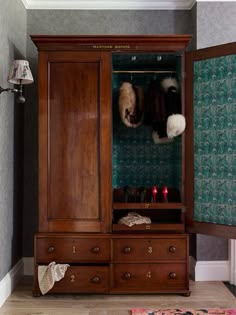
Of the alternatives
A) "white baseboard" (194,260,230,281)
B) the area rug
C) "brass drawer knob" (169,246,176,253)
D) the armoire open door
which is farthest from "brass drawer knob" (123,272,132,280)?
"white baseboard" (194,260,230,281)

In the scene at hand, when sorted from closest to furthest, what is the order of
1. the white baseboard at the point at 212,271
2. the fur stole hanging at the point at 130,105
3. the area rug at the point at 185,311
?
1. the area rug at the point at 185,311
2. the fur stole hanging at the point at 130,105
3. the white baseboard at the point at 212,271

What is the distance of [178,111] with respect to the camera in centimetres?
313

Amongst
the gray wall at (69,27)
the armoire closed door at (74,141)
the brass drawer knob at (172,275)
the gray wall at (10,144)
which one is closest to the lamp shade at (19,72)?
the gray wall at (10,144)

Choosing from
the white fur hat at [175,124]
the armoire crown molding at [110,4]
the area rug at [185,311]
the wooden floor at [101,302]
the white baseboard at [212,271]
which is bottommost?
the wooden floor at [101,302]

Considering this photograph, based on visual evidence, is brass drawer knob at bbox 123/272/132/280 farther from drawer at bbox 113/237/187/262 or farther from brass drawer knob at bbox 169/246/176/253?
brass drawer knob at bbox 169/246/176/253

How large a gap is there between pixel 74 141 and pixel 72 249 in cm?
89

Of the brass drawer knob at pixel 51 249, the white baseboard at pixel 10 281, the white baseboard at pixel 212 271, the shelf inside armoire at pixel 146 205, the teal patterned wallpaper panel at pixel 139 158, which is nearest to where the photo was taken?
the white baseboard at pixel 10 281

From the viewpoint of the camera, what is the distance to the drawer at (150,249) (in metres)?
2.99

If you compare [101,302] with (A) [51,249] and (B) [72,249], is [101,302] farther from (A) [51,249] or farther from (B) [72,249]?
(A) [51,249]

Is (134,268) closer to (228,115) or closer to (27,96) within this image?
(228,115)

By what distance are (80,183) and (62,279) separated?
2.59ft

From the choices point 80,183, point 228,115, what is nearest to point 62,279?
point 80,183

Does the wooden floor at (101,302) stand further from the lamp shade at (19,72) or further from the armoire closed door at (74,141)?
the lamp shade at (19,72)

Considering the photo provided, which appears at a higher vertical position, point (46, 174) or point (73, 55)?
point (73, 55)
